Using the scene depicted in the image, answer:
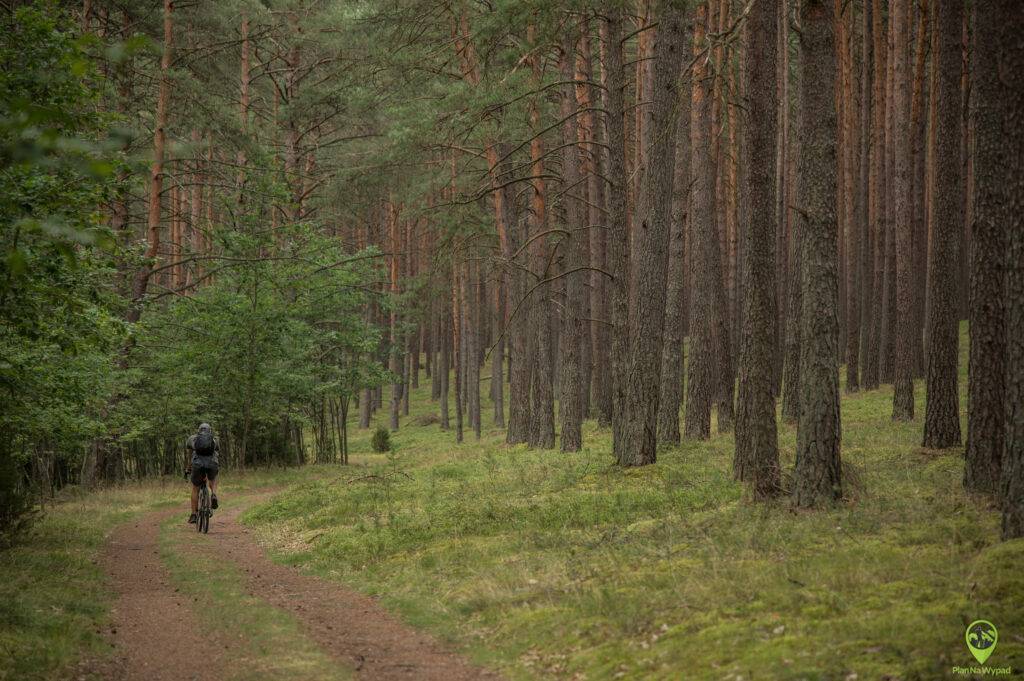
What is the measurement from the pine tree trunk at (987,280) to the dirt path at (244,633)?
22.4 feet

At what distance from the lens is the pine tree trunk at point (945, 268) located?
45.1 feet

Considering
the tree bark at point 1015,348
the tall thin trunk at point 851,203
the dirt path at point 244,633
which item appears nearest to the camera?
the tree bark at point 1015,348

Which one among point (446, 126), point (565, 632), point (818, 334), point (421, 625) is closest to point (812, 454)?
point (818, 334)

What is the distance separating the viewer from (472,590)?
9344 millimetres

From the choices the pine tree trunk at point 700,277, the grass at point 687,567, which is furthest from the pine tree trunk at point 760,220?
the pine tree trunk at point 700,277

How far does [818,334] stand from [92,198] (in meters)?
8.96

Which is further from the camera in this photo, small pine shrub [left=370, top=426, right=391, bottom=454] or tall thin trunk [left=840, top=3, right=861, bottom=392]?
small pine shrub [left=370, top=426, right=391, bottom=454]

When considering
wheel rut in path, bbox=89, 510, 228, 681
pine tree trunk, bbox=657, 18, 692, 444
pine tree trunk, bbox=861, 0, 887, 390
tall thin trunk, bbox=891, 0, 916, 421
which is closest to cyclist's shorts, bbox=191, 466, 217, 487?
wheel rut in path, bbox=89, 510, 228, 681

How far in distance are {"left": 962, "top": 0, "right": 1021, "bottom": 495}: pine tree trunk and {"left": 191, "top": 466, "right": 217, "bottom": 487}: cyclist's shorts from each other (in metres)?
12.8

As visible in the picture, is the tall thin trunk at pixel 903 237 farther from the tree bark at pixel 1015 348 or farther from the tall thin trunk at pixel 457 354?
the tree bark at pixel 1015 348

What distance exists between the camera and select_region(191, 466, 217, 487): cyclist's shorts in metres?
15.9

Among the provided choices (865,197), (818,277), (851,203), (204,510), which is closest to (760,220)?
(818,277)

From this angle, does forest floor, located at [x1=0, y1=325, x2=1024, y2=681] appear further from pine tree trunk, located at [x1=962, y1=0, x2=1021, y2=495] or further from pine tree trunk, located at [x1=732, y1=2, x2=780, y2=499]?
pine tree trunk, located at [x1=732, y1=2, x2=780, y2=499]

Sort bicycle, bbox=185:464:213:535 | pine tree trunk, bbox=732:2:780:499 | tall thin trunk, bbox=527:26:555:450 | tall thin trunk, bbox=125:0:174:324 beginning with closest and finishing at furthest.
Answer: pine tree trunk, bbox=732:2:780:499 < bicycle, bbox=185:464:213:535 < tall thin trunk, bbox=125:0:174:324 < tall thin trunk, bbox=527:26:555:450
